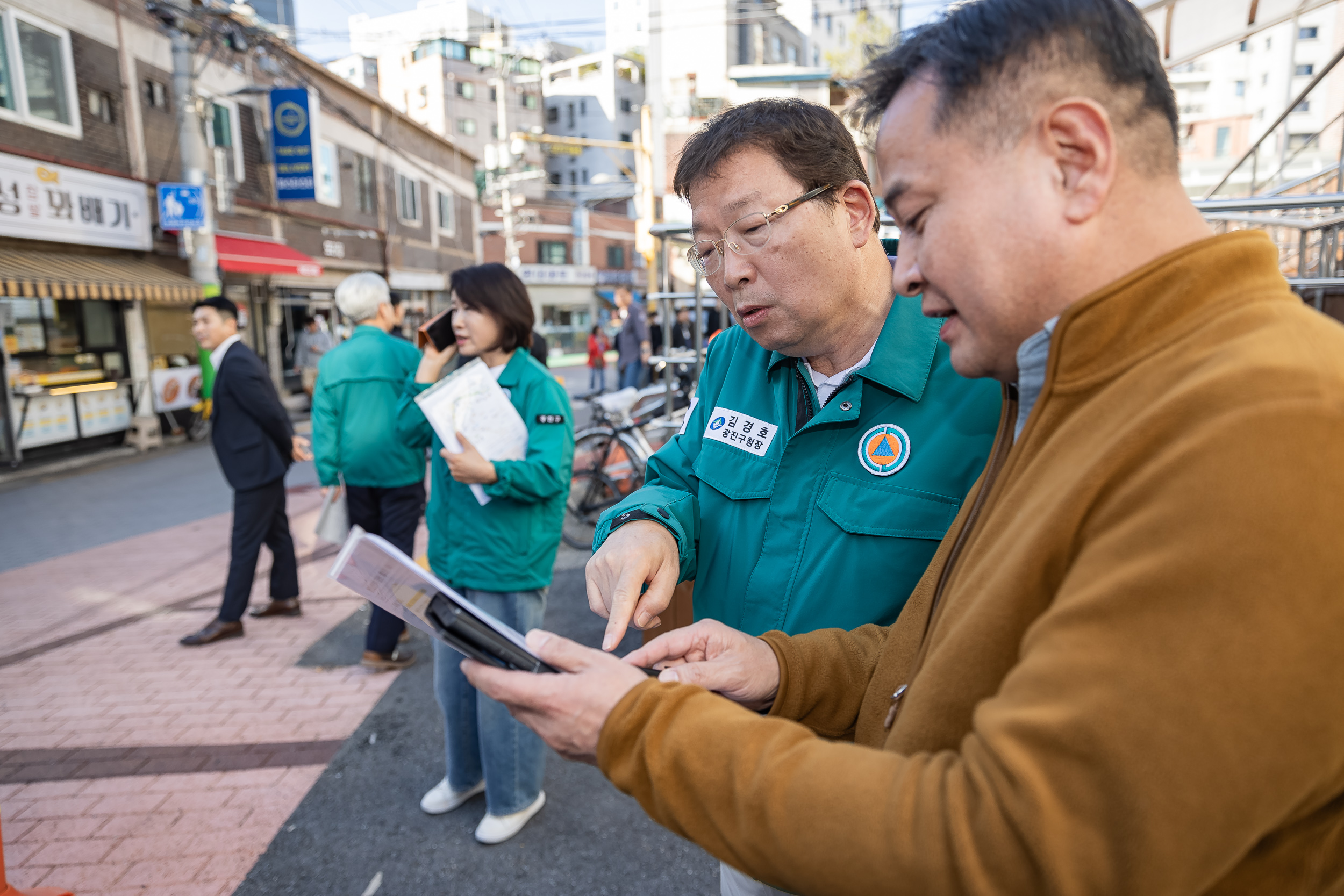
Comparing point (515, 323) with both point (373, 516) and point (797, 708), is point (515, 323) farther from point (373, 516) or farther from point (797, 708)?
point (797, 708)

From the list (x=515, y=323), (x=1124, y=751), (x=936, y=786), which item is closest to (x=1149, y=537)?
(x=1124, y=751)

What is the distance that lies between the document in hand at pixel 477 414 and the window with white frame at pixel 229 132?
14.9 m

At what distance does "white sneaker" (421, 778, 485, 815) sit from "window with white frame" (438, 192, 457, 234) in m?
26.8

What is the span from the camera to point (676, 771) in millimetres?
884

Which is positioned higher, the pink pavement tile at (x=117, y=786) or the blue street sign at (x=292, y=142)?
the blue street sign at (x=292, y=142)

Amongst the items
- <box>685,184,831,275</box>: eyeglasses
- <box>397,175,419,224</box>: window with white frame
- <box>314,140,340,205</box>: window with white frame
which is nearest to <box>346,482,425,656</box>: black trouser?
<box>685,184,831,275</box>: eyeglasses

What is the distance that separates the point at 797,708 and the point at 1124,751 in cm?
74

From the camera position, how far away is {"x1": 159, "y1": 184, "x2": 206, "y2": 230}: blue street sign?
39.5 ft

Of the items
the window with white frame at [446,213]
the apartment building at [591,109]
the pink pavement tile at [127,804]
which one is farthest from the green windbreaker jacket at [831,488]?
the apartment building at [591,109]

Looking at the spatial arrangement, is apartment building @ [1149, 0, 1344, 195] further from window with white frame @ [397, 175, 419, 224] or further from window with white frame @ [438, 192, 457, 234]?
window with white frame @ [438, 192, 457, 234]

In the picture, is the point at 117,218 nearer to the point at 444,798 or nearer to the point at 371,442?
the point at 371,442

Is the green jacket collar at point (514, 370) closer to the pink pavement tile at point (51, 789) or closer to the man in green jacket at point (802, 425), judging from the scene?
the man in green jacket at point (802, 425)

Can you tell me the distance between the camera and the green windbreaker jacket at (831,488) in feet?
4.85

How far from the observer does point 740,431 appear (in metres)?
1.73
